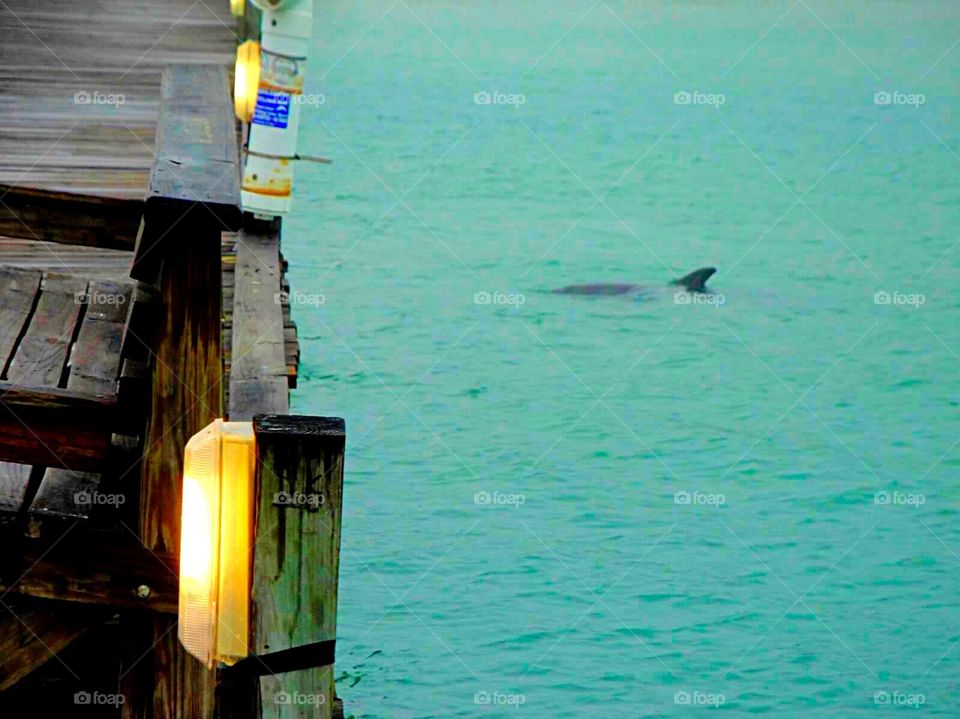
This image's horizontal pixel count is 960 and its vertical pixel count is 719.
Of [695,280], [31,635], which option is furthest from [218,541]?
[695,280]

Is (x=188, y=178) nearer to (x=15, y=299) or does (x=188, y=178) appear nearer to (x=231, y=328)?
(x=15, y=299)

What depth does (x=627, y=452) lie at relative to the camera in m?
11.9

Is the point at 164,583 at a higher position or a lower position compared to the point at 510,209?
lower

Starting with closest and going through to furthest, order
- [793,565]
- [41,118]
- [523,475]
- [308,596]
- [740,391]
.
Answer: [308,596] < [41,118] < [793,565] < [523,475] < [740,391]

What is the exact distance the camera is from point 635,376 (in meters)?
13.8

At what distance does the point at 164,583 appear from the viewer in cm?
291

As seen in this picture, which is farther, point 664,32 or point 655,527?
point 664,32

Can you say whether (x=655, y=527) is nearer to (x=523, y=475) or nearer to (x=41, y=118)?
(x=523, y=475)

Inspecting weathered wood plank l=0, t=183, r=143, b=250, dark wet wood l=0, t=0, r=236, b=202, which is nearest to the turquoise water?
dark wet wood l=0, t=0, r=236, b=202

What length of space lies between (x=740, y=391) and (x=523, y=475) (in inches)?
131

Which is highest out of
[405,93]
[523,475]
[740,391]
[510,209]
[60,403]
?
[405,93]

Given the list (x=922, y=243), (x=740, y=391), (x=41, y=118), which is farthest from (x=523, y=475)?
(x=922, y=243)

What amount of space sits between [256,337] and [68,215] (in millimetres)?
1087

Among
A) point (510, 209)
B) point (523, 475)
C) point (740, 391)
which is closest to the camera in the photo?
point (523, 475)
